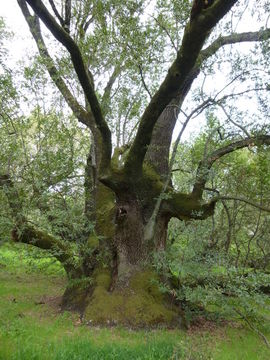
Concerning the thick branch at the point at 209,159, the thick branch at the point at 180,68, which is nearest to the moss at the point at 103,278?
the thick branch at the point at 180,68

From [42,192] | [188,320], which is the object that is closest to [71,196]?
[42,192]

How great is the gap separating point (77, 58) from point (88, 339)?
4818 mm

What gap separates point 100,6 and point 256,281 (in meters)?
6.87

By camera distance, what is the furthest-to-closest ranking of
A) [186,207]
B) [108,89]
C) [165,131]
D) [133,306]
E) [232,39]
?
[108,89], [165,131], [232,39], [186,207], [133,306]

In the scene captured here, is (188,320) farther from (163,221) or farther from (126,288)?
(163,221)

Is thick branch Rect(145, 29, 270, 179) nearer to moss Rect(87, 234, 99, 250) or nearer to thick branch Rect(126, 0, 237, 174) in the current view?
thick branch Rect(126, 0, 237, 174)

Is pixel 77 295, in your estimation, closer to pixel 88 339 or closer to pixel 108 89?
pixel 88 339

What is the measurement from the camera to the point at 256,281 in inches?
240

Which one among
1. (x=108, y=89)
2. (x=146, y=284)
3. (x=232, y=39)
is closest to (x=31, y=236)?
(x=146, y=284)

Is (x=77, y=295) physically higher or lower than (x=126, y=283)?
lower

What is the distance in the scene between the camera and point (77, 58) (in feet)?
18.0

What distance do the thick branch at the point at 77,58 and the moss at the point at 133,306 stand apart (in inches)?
112

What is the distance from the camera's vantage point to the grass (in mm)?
4741

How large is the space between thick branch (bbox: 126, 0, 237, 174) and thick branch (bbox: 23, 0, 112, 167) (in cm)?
59
